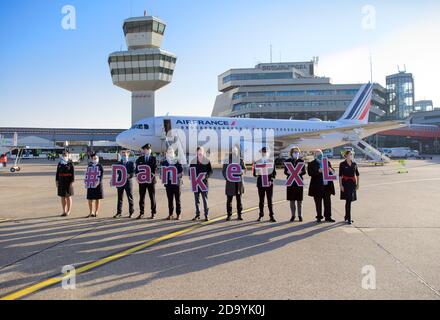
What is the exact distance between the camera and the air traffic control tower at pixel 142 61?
70875 mm

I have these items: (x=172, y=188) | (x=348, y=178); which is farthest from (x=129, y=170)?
(x=348, y=178)

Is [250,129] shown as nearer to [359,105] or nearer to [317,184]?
[359,105]

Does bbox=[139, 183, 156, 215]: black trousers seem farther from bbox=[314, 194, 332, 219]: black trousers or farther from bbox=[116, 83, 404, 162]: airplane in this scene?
bbox=[116, 83, 404, 162]: airplane

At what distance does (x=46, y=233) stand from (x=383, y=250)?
7.05 meters

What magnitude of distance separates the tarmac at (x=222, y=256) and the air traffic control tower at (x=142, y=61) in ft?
215

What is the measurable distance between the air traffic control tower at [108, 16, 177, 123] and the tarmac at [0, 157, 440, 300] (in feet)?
215

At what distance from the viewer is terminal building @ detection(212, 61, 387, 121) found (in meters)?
78.1

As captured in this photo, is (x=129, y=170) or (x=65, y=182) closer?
(x=65, y=182)

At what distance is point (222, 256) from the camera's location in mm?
5758

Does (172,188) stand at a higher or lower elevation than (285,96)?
lower

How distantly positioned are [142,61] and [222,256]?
71.4 metres

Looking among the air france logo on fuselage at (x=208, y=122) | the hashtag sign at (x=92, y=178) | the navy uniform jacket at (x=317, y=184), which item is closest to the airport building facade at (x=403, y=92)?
the air france logo on fuselage at (x=208, y=122)

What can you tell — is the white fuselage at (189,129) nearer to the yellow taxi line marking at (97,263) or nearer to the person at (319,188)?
the person at (319,188)
